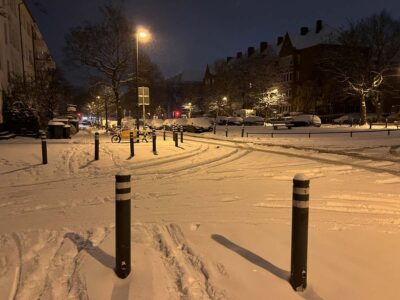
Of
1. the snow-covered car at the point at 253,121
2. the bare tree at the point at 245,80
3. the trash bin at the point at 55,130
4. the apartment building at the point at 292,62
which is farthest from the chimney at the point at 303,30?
the trash bin at the point at 55,130

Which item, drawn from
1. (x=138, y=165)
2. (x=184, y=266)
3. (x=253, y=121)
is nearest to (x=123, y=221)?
(x=184, y=266)

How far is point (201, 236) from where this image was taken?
5590mm

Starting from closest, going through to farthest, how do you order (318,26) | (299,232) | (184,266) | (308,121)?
(299,232), (184,266), (308,121), (318,26)

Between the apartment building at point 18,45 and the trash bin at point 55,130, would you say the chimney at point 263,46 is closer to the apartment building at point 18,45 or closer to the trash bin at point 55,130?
the apartment building at point 18,45

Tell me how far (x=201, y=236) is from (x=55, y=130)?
25430 millimetres

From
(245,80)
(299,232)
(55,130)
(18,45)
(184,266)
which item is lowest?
(184,266)

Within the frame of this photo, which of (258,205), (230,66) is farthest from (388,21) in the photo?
(258,205)

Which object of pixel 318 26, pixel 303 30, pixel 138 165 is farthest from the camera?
pixel 303 30

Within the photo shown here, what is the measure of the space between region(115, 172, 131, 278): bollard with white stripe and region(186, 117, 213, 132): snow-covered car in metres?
36.4

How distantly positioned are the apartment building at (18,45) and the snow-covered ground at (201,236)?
18.2 metres

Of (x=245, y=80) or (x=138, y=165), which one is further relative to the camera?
(x=245, y=80)

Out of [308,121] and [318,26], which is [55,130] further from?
[318,26]

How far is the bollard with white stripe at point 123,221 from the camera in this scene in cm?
420

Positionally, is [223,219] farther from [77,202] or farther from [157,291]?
[77,202]
